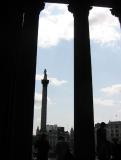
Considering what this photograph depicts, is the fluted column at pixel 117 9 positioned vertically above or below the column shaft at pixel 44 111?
above

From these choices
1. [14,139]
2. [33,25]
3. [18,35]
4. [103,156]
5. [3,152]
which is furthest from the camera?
[33,25]

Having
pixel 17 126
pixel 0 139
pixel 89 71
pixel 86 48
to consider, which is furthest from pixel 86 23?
pixel 0 139

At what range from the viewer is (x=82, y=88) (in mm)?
38875

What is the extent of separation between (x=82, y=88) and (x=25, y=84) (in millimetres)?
7785

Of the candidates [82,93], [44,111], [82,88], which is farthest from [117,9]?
[44,111]

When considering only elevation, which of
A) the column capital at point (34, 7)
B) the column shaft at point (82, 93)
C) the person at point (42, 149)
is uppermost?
the column capital at point (34, 7)

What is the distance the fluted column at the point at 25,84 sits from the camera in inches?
1326

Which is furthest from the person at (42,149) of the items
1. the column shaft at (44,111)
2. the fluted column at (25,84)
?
the column shaft at (44,111)

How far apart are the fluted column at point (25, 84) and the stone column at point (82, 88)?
5.89 m

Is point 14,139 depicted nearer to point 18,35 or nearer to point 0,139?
point 0,139

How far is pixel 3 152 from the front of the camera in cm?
3052

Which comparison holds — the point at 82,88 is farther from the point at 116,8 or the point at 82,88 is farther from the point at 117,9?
the point at 116,8

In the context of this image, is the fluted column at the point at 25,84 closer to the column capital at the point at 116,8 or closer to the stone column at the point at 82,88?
the stone column at the point at 82,88

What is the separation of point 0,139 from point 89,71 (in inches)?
629
